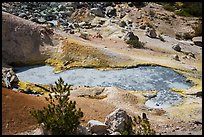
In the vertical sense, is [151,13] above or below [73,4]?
below

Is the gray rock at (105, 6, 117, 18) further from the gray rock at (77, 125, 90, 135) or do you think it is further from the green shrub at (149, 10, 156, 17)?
the gray rock at (77, 125, 90, 135)

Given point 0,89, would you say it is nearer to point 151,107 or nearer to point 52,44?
point 151,107

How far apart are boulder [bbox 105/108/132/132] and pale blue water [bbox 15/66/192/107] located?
5.48 metres

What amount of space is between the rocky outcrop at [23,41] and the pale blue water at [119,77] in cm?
97

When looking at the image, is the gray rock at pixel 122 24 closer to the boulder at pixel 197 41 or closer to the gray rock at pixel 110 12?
the gray rock at pixel 110 12

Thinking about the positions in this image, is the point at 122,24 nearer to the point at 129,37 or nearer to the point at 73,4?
the point at 129,37

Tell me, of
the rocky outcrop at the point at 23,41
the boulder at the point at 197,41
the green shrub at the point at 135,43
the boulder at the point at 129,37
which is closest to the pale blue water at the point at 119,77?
the rocky outcrop at the point at 23,41

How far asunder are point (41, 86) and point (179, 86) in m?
6.33

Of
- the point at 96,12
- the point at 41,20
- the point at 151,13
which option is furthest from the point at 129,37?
the point at 151,13

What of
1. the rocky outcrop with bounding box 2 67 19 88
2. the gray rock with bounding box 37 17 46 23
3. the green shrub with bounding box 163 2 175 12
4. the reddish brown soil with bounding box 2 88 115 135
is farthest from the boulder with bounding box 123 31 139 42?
the green shrub with bounding box 163 2 175 12

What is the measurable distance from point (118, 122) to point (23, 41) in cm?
1242

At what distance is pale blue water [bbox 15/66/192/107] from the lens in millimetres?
20094

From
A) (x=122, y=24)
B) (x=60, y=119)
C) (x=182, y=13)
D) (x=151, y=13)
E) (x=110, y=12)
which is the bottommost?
(x=182, y=13)

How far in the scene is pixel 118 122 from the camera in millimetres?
13273
